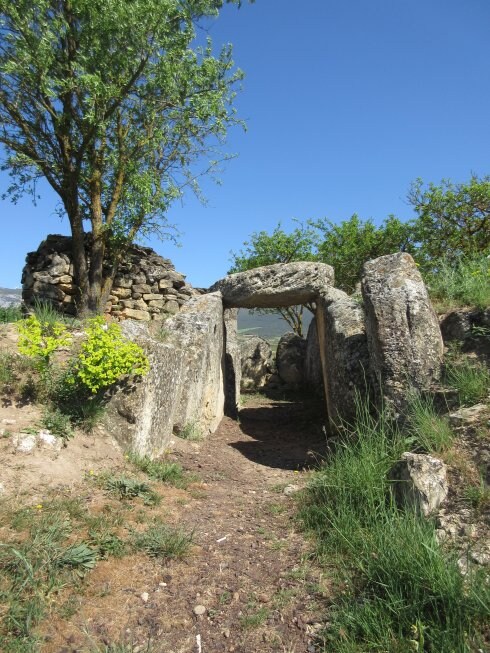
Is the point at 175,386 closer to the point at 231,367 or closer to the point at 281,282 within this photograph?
the point at 281,282

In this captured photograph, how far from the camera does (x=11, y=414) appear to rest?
172 inches

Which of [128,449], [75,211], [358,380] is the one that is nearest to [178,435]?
[128,449]

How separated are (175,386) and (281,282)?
3.45 meters

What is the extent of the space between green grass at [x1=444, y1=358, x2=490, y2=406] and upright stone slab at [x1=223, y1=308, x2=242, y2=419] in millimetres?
5541

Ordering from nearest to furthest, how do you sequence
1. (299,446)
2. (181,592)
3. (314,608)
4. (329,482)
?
(314,608) → (181,592) → (329,482) → (299,446)

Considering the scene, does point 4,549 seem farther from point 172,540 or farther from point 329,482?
point 329,482

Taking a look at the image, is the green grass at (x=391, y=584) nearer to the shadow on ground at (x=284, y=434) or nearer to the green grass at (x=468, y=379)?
the green grass at (x=468, y=379)

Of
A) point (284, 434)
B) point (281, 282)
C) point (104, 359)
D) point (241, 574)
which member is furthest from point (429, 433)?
point (281, 282)

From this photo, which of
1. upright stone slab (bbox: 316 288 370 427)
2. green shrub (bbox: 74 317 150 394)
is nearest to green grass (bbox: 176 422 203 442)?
green shrub (bbox: 74 317 150 394)

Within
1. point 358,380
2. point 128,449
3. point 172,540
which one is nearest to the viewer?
point 172,540

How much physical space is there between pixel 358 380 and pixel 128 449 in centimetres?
348

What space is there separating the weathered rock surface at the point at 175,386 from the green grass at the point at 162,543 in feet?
5.19

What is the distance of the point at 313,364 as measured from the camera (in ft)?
42.1

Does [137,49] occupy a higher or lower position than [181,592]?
higher
